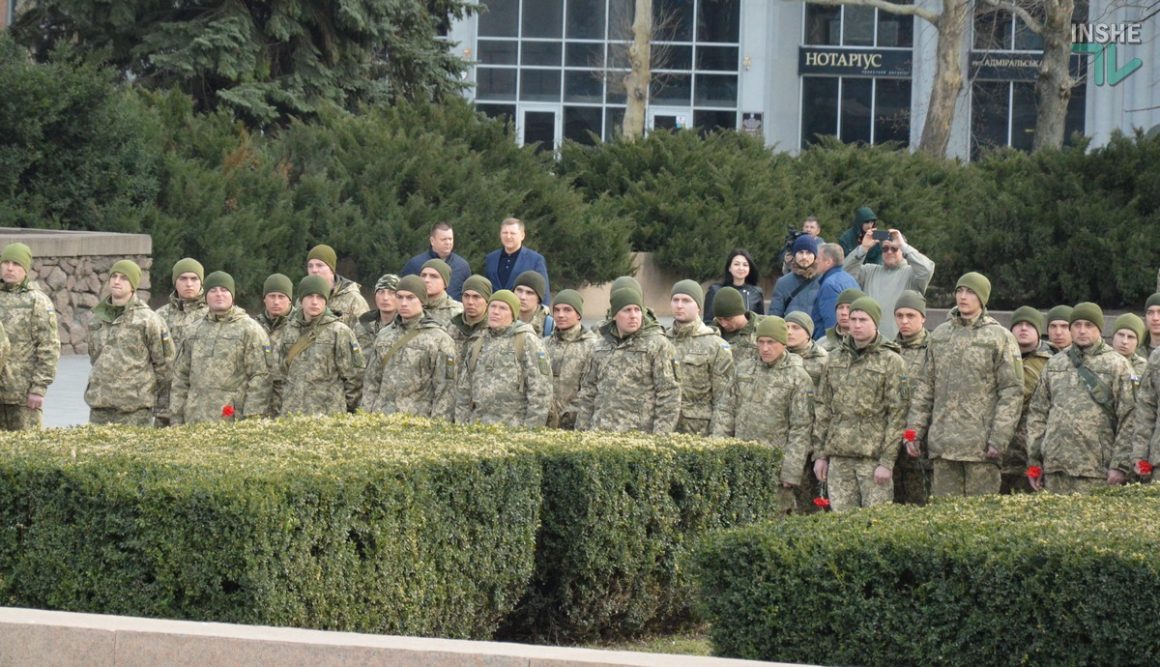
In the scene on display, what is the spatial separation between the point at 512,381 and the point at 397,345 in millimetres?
1014

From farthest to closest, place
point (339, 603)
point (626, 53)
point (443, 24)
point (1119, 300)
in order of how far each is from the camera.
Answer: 1. point (626, 53)
2. point (443, 24)
3. point (1119, 300)
4. point (339, 603)

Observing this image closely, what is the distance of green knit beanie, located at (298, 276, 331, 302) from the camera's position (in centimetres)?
1290

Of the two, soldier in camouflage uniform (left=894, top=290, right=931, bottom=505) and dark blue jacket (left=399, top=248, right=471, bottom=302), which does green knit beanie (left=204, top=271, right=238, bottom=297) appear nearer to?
dark blue jacket (left=399, top=248, right=471, bottom=302)

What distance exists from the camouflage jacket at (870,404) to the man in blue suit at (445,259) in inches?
177

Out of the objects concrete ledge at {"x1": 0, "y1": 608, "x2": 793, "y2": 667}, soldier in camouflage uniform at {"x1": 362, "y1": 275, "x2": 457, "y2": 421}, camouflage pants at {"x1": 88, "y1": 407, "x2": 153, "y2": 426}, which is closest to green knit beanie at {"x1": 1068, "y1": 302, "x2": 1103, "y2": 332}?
soldier in camouflage uniform at {"x1": 362, "y1": 275, "x2": 457, "y2": 421}

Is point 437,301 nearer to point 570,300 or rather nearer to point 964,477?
point 570,300

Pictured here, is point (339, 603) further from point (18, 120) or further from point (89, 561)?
point (18, 120)

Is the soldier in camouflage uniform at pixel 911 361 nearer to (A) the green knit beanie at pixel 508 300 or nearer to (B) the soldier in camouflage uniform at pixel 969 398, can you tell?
(B) the soldier in camouflage uniform at pixel 969 398

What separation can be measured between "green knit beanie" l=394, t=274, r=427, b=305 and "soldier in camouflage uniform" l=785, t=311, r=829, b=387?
2580mm

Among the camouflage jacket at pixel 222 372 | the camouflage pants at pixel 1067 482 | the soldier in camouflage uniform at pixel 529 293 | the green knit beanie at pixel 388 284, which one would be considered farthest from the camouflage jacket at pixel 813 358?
the camouflage jacket at pixel 222 372

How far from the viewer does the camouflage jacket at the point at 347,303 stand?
14016 mm

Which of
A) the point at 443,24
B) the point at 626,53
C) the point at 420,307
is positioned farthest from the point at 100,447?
the point at 626,53

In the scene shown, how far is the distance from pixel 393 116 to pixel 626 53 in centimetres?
2177

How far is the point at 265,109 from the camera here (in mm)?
27281
